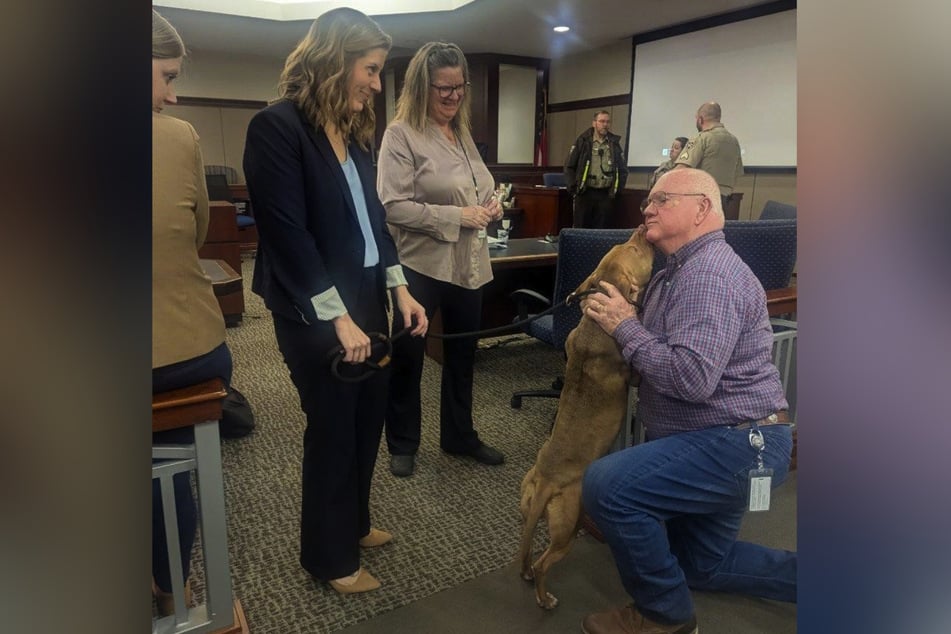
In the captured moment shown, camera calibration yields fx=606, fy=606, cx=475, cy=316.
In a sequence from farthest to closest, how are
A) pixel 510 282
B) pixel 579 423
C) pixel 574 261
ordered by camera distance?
pixel 510 282
pixel 574 261
pixel 579 423

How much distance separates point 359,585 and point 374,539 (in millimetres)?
182

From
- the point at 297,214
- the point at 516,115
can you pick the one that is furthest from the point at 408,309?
the point at 516,115

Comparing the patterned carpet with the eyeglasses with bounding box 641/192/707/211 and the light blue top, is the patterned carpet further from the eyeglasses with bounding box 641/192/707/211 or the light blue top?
the eyeglasses with bounding box 641/192/707/211

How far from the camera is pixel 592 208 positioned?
4996 mm

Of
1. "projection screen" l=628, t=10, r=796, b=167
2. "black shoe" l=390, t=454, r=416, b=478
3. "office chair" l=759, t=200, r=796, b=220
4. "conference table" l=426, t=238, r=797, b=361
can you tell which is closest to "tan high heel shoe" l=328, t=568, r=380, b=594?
"black shoe" l=390, t=454, r=416, b=478

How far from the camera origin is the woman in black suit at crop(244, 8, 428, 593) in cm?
100

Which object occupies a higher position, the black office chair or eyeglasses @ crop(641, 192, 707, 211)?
eyeglasses @ crop(641, 192, 707, 211)

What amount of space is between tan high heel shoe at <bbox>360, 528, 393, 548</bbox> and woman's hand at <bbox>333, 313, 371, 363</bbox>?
653mm

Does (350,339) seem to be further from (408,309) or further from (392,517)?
(392,517)

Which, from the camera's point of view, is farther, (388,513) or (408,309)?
(388,513)

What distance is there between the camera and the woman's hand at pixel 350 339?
104cm
